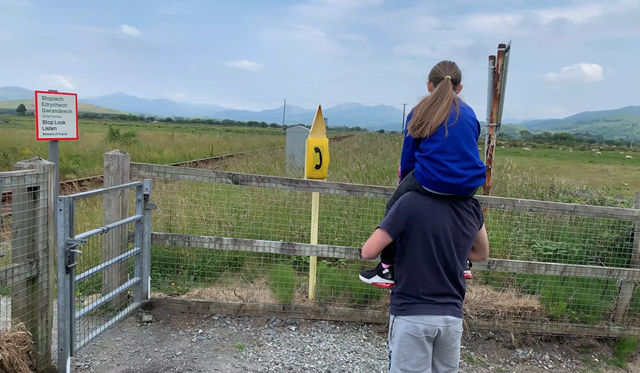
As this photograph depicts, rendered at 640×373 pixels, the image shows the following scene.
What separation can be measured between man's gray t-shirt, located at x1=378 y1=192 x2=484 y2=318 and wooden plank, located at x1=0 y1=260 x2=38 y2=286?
2.44 metres

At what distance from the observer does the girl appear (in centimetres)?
205

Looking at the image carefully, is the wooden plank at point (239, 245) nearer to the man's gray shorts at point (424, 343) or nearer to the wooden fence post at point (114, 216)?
the wooden fence post at point (114, 216)

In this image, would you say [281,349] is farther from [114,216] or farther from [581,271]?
[581,271]

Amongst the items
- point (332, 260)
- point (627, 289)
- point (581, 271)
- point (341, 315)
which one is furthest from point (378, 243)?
point (627, 289)

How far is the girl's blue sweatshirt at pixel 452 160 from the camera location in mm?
2041

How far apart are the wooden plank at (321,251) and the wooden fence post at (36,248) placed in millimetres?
1306

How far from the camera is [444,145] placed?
2.06 metres

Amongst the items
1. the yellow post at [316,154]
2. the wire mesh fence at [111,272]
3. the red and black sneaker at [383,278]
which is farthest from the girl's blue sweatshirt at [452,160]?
the yellow post at [316,154]

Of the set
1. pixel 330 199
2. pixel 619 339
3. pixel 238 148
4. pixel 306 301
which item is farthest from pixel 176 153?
pixel 619 339

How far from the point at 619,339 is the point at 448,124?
166 inches

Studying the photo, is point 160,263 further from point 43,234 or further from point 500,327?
point 500,327

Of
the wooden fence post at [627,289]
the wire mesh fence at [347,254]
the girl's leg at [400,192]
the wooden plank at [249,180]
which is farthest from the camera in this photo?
the wooden fence post at [627,289]

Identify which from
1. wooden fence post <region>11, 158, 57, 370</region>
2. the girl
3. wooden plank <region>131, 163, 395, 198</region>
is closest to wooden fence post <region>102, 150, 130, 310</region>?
wooden plank <region>131, 163, 395, 198</region>

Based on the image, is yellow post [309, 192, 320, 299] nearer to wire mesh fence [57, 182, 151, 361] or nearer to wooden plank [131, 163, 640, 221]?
wooden plank [131, 163, 640, 221]
